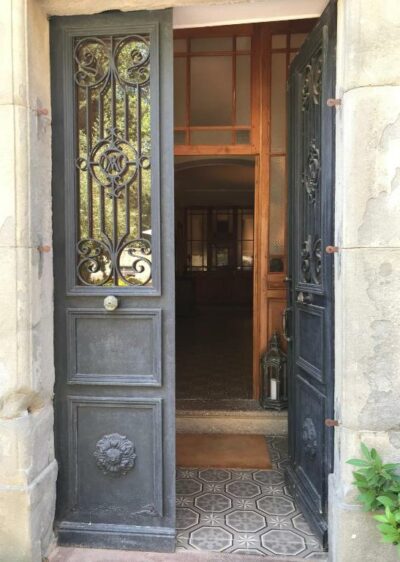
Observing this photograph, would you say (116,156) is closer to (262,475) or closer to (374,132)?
(374,132)

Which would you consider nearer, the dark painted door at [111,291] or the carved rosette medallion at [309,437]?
the dark painted door at [111,291]

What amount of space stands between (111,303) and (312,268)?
4.23ft

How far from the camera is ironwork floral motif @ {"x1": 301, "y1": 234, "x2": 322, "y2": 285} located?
2867mm

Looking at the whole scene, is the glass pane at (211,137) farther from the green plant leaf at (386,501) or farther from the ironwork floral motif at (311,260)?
the green plant leaf at (386,501)

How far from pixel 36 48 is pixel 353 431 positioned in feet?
9.00

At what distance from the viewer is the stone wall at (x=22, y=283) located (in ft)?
8.27

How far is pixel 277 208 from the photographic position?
4691mm

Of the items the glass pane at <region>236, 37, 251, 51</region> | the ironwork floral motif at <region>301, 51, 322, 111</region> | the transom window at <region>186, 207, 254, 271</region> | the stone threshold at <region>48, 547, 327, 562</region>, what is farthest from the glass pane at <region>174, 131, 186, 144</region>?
the transom window at <region>186, 207, 254, 271</region>

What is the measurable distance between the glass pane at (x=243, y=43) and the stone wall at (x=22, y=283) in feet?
7.96

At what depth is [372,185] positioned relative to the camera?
2328mm

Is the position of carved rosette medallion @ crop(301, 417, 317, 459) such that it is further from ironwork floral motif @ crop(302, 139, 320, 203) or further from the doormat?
ironwork floral motif @ crop(302, 139, 320, 203)

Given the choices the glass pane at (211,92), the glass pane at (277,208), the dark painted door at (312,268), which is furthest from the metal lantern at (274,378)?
the glass pane at (211,92)

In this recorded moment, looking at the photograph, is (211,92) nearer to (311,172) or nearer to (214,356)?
(311,172)

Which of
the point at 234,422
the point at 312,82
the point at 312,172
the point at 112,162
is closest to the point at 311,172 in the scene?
the point at 312,172
